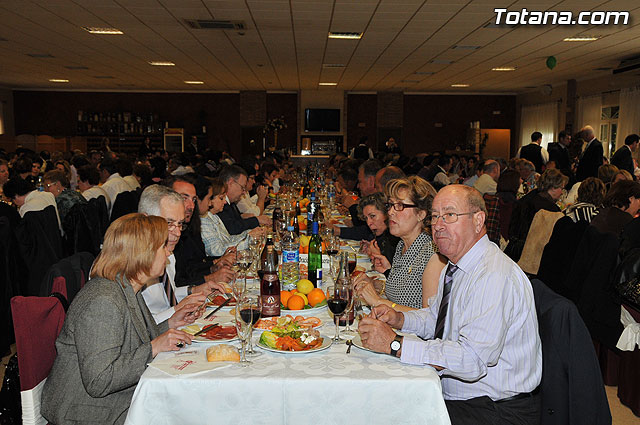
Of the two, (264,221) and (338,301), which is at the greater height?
(338,301)

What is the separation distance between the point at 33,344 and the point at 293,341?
0.89 m

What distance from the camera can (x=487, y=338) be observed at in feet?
6.40

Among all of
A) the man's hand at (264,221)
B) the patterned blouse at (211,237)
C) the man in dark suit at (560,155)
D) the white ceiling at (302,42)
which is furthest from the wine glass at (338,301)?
the man in dark suit at (560,155)

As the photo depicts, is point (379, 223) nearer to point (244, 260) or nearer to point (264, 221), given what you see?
point (244, 260)

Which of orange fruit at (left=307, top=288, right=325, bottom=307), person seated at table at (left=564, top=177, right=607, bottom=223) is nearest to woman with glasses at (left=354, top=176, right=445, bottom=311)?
orange fruit at (left=307, top=288, right=325, bottom=307)

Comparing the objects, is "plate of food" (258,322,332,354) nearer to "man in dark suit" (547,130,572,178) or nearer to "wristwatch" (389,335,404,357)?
"wristwatch" (389,335,404,357)

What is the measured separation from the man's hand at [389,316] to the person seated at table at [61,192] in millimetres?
4769

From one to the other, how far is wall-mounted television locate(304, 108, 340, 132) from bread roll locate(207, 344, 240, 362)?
19.2 metres

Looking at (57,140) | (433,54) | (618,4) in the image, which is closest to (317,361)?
(618,4)

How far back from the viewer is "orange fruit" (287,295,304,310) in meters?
2.64

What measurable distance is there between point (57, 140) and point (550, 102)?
52.0 feet

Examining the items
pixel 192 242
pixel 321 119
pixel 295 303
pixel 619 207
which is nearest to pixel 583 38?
pixel 619 207

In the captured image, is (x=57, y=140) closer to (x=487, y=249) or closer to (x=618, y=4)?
(x=618, y=4)

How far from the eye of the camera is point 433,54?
11.0m
